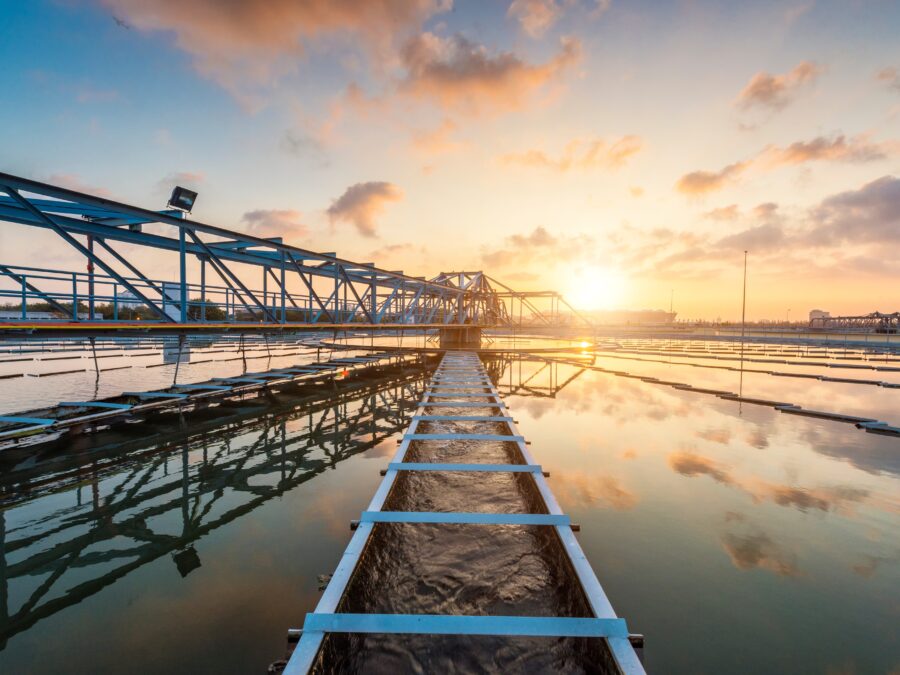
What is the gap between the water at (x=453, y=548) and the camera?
127 inches

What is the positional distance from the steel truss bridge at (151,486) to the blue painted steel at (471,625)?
110 inches

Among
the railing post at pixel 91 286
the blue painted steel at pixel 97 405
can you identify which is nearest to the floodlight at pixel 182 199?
the railing post at pixel 91 286

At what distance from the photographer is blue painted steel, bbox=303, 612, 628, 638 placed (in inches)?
104

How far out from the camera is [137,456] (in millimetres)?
7812

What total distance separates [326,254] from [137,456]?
11.0 meters

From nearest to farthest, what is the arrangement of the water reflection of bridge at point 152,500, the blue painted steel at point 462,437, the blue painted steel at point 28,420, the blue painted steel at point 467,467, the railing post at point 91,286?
the water reflection of bridge at point 152,500, the blue painted steel at point 467,467, the blue painted steel at point 462,437, the blue painted steel at point 28,420, the railing post at point 91,286

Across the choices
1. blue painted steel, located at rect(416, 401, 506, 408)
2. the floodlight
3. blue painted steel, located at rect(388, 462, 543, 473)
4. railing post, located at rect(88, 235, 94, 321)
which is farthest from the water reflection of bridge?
the floodlight

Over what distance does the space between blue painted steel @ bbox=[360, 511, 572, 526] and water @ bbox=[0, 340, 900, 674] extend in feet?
0.61

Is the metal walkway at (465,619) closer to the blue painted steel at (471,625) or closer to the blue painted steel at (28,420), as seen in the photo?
the blue painted steel at (471,625)

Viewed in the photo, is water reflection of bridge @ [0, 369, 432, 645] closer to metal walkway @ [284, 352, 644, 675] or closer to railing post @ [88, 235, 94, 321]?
metal walkway @ [284, 352, 644, 675]

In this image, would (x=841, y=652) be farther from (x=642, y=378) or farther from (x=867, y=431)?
(x=642, y=378)

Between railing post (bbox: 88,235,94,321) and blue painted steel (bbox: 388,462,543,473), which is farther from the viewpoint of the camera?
railing post (bbox: 88,235,94,321)

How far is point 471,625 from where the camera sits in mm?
2736

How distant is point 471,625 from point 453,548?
128 cm
